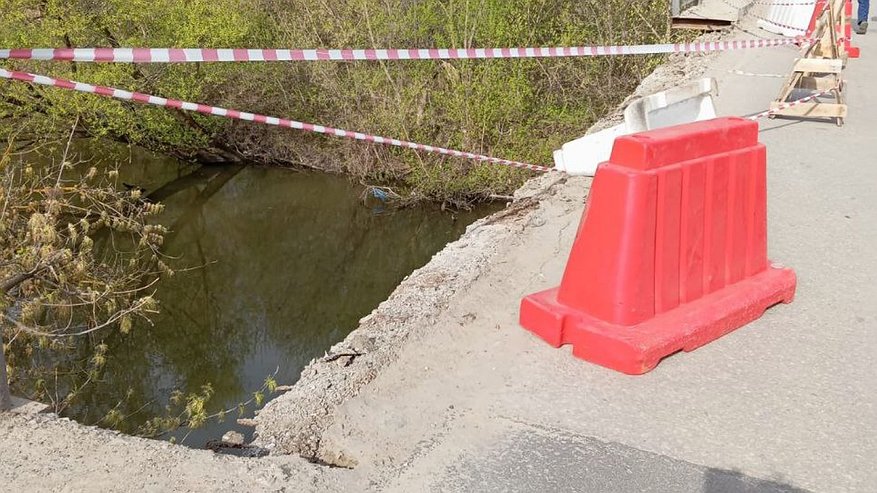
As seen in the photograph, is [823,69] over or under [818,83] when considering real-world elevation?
over

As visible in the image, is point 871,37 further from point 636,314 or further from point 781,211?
point 636,314

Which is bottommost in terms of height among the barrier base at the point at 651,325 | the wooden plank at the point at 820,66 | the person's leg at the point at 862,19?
the barrier base at the point at 651,325

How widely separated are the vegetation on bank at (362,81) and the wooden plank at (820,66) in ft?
16.4

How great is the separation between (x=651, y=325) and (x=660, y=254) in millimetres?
355

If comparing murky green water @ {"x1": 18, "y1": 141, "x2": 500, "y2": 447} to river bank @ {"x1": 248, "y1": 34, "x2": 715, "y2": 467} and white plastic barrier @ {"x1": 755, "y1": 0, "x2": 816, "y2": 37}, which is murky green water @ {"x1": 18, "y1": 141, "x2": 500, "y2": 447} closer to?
river bank @ {"x1": 248, "y1": 34, "x2": 715, "y2": 467}

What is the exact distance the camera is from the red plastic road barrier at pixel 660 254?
388 cm

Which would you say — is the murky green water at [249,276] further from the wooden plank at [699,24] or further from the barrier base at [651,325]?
the wooden plank at [699,24]

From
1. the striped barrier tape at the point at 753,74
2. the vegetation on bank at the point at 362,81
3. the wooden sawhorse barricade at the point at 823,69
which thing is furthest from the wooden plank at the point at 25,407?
the striped barrier tape at the point at 753,74

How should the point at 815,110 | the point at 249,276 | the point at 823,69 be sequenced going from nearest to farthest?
the point at 823,69 → the point at 815,110 → the point at 249,276

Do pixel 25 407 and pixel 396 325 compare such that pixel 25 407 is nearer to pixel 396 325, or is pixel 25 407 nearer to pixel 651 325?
pixel 396 325

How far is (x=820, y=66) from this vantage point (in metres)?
8.62

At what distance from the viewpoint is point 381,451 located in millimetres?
3338

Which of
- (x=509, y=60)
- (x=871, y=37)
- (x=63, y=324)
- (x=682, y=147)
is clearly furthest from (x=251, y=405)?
(x=871, y=37)

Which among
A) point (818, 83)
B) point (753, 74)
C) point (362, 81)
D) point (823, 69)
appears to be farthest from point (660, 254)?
point (362, 81)
